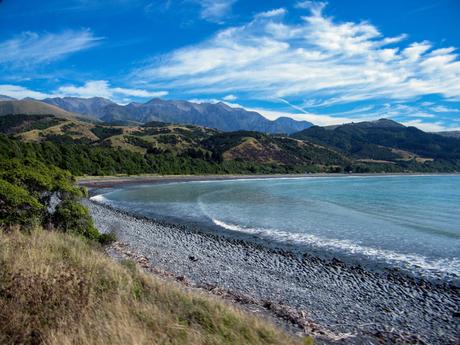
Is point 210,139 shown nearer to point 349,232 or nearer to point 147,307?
point 349,232

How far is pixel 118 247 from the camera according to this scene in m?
16.2

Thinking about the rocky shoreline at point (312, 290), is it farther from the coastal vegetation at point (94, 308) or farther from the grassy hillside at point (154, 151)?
the grassy hillside at point (154, 151)

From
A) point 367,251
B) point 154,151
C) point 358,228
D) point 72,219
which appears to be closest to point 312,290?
point 367,251

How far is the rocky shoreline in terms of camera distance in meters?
8.72

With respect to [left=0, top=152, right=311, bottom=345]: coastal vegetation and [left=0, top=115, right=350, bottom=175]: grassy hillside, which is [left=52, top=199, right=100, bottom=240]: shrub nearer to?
[left=0, top=152, right=311, bottom=345]: coastal vegetation

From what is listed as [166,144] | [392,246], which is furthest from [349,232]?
[166,144]

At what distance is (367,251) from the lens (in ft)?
58.5

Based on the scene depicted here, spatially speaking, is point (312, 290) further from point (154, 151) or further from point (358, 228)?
point (154, 151)

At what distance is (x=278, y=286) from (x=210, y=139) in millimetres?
185934

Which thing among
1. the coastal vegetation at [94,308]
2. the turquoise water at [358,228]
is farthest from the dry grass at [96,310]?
the turquoise water at [358,228]

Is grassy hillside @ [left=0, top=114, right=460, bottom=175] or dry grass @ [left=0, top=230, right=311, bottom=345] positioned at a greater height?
grassy hillside @ [left=0, top=114, right=460, bottom=175]

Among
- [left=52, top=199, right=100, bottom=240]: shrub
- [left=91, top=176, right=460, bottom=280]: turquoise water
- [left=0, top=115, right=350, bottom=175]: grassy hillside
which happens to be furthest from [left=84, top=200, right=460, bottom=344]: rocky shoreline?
[left=0, top=115, right=350, bottom=175]: grassy hillside

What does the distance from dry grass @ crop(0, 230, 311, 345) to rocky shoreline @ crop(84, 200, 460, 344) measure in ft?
10.5

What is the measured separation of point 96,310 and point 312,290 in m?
8.47
